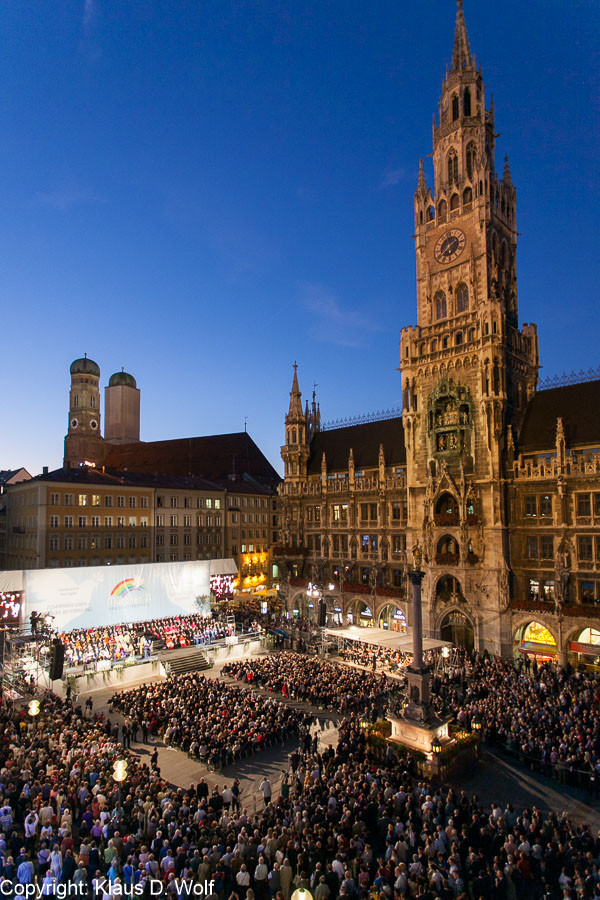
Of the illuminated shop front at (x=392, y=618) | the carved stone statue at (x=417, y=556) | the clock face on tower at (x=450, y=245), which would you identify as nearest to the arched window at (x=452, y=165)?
the clock face on tower at (x=450, y=245)

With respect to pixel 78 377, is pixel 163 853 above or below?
below

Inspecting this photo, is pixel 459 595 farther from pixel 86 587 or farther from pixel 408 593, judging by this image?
pixel 86 587

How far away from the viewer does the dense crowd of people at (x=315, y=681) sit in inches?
1161

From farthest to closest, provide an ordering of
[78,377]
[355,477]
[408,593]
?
[78,377]
[355,477]
[408,593]

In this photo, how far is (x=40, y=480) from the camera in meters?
52.5

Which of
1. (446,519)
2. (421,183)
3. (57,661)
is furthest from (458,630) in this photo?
(421,183)

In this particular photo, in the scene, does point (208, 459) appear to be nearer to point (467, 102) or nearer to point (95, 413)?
point (95, 413)

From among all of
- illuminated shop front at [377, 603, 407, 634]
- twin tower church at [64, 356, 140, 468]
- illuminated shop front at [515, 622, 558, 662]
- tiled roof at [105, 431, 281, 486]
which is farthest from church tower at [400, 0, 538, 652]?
twin tower church at [64, 356, 140, 468]

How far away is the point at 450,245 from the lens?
4866 centimetres

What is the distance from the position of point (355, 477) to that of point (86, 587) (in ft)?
89.6

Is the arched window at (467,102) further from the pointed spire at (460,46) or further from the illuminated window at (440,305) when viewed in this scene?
the illuminated window at (440,305)

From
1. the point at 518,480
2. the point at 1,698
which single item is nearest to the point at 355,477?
the point at 518,480

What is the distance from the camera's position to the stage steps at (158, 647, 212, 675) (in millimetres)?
38791

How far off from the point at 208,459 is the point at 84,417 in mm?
29145
